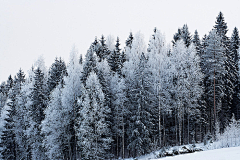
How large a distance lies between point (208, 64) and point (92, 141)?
20.7 metres

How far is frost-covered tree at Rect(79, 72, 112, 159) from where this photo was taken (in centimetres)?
2638

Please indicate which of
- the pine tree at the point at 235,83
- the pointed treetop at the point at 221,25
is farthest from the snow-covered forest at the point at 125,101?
the pointed treetop at the point at 221,25

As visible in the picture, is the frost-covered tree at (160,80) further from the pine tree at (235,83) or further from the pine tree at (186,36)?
the pine tree at (235,83)

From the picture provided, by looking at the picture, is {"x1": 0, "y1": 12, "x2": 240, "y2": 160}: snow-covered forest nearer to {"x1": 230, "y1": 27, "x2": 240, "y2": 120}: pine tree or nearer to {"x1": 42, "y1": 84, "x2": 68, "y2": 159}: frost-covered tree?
{"x1": 42, "y1": 84, "x2": 68, "y2": 159}: frost-covered tree

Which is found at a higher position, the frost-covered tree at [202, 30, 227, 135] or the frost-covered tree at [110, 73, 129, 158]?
the frost-covered tree at [202, 30, 227, 135]

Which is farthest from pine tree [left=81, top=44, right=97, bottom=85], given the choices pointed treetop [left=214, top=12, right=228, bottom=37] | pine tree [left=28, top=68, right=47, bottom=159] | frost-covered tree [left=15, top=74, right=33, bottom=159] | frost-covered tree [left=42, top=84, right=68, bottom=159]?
pointed treetop [left=214, top=12, right=228, bottom=37]

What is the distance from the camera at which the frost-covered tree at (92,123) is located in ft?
86.5

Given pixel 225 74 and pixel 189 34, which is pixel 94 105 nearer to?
pixel 225 74

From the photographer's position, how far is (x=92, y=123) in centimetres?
2766

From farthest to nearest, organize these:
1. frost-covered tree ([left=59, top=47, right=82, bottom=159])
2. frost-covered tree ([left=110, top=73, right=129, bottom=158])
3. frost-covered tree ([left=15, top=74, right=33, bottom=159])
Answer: frost-covered tree ([left=15, top=74, right=33, bottom=159]), frost-covered tree ([left=59, top=47, right=82, bottom=159]), frost-covered tree ([left=110, top=73, right=129, bottom=158])

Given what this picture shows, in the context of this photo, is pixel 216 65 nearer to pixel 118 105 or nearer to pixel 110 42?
pixel 118 105

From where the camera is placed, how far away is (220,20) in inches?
1592

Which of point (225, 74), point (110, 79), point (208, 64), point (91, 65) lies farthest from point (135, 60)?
point (225, 74)

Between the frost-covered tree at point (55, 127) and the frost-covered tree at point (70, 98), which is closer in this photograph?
the frost-covered tree at point (55, 127)
